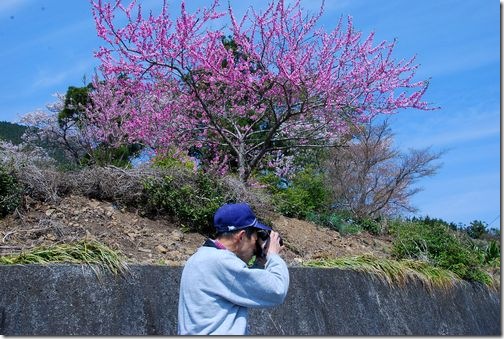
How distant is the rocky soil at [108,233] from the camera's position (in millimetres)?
6578

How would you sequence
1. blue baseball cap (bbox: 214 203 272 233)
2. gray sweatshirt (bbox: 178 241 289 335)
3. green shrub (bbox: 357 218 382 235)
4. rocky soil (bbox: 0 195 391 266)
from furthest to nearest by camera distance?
1. green shrub (bbox: 357 218 382 235)
2. rocky soil (bbox: 0 195 391 266)
3. blue baseball cap (bbox: 214 203 272 233)
4. gray sweatshirt (bbox: 178 241 289 335)

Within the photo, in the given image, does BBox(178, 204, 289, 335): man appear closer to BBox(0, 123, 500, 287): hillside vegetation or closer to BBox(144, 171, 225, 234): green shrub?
BBox(0, 123, 500, 287): hillside vegetation

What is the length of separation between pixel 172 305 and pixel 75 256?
35.5 inches

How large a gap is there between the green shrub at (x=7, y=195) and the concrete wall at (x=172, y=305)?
6.38 feet

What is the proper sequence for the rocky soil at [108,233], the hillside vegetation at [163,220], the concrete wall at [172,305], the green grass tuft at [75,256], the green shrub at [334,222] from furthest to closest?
the green shrub at [334,222], the hillside vegetation at [163,220], the rocky soil at [108,233], the green grass tuft at [75,256], the concrete wall at [172,305]

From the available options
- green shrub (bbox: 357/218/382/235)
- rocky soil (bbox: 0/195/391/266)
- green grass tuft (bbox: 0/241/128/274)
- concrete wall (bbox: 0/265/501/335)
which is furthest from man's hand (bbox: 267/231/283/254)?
green shrub (bbox: 357/218/382/235)

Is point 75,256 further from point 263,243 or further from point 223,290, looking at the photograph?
point 223,290

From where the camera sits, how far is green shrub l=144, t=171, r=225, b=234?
8.12 metres

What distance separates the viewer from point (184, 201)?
27.0 ft

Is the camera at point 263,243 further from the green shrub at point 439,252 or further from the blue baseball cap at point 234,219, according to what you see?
the green shrub at point 439,252

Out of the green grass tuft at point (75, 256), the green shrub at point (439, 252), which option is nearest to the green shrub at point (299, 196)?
the green shrub at point (439, 252)

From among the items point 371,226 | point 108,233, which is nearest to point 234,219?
point 108,233

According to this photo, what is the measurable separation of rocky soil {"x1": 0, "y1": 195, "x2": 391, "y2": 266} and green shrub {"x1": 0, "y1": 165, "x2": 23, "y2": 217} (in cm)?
9

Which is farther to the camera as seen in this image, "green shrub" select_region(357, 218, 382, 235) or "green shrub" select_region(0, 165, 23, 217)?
"green shrub" select_region(357, 218, 382, 235)
